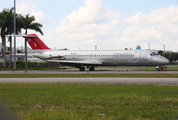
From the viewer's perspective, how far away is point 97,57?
38906 mm

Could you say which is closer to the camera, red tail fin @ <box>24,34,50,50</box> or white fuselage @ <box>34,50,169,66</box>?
white fuselage @ <box>34,50,169,66</box>

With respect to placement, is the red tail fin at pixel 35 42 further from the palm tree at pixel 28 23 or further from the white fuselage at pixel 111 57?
the palm tree at pixel 28 23

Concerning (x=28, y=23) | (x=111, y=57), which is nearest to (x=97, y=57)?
(x=111, y=57)

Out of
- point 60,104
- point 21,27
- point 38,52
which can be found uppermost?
point 21,27

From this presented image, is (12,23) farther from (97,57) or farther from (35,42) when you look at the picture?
(97,57)

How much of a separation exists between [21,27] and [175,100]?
→ 4666cm

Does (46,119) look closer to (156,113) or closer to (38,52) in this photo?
(156,113)

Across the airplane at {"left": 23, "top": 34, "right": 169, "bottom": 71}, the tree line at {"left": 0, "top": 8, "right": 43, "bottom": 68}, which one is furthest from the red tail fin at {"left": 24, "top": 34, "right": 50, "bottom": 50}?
the tree line at {"left": 0, "top": 8, "right": 43, "bottom": 68}

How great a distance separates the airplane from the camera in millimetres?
36281

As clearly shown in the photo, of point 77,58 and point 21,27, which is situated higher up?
point 21,27

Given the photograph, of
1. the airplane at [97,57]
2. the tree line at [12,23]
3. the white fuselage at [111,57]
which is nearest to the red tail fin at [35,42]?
the airplane at [97,57]

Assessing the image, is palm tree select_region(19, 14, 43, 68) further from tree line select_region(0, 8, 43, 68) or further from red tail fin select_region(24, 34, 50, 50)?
red tail fin select_region(24, 34, 50, 50)

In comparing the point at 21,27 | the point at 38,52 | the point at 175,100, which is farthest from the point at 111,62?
the point at 175,100

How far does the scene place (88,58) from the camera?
1561 inches
